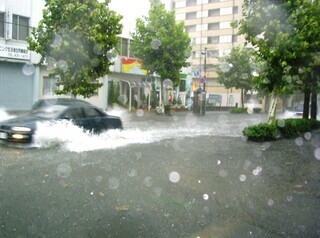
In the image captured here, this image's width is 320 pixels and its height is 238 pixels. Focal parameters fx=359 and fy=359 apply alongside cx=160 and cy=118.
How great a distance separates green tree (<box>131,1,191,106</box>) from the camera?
25641 millimetres

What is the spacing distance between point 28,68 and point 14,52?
5.26 ft

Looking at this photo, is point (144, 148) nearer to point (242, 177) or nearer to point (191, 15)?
point (242, 177)

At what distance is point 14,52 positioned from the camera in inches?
854

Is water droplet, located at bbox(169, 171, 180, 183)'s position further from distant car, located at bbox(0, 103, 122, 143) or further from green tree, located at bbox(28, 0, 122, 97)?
green tree, located at bbox(28, 0, 122, 97)

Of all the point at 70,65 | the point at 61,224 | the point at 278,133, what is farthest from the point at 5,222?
the point at 70,65

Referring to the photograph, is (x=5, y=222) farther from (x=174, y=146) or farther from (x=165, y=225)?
(x=174, y=146)

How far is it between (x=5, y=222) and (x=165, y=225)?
192 centimetres

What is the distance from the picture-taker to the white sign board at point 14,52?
21.2 m

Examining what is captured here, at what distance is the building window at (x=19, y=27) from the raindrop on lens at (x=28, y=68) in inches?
66.1

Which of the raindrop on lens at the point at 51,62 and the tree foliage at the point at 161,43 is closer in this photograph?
the raindrop on lens at the point at 51,62

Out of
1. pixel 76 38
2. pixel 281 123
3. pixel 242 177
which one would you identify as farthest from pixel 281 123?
pixel 76 38

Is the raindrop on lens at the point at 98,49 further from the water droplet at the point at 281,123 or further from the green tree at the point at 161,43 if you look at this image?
the green tree at the point at 161,43

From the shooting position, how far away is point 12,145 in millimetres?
9312

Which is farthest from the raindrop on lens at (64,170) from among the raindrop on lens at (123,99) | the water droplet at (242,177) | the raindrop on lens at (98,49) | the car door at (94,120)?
the raindrop on lens at (123,99)
